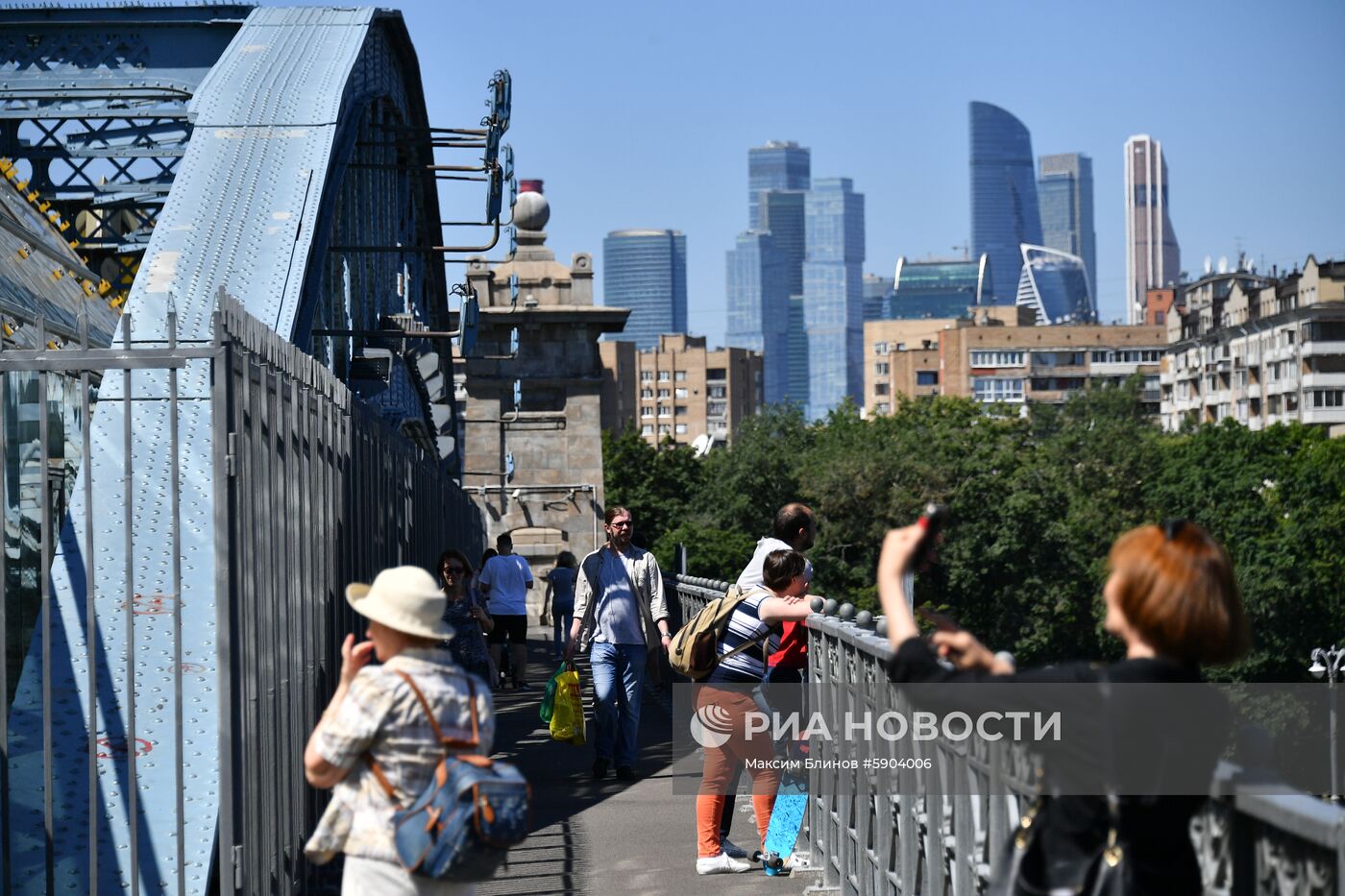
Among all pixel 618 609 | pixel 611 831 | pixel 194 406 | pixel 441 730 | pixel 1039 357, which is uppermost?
pixel 1039 357

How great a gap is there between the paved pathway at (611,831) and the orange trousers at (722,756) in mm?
262

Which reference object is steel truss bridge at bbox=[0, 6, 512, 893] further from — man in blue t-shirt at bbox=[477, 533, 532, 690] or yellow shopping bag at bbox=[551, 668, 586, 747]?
man in blue t-shirt at bbox=[477, 533, 532, 690]

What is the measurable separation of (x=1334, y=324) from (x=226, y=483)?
407 feet

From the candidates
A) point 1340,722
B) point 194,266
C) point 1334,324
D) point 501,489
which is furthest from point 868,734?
point 1334,324

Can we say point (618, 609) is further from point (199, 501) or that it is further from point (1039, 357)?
point (1039, 357)

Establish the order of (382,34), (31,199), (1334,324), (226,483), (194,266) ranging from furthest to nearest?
(1334,324) → (382,34) → (31,199) → (194,266) → (226,483)

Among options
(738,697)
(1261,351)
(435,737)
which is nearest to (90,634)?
(435,737)

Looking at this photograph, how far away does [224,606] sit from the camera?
6082 mm

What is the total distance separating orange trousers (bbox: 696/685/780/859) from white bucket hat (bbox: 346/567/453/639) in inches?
141

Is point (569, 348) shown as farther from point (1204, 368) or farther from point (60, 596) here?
point (1204, 368)

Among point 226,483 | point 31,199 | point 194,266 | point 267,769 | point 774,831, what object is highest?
point 31,199

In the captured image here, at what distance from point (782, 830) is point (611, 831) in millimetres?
1312

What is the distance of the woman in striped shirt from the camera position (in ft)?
27.5

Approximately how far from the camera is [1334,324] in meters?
122
